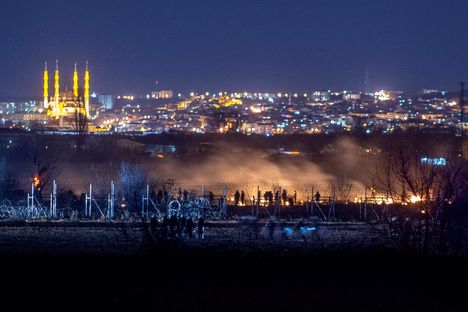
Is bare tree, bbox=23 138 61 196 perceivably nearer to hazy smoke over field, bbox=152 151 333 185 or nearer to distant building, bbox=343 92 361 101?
hazy smoke over field, bbox=152 151 333 185

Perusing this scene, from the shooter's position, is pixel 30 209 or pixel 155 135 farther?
pixel 155 135

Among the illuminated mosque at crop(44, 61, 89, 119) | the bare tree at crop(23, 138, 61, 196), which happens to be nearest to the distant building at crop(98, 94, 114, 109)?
the illuminated mosque at crop(44, 61, 89, 119)

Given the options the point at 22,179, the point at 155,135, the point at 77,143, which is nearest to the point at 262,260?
the point at 22,179

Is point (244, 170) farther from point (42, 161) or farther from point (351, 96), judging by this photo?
point (351, 96)

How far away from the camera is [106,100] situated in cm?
11219

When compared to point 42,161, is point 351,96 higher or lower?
higher

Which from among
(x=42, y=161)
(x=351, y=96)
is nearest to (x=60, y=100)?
Answer: (x=42, y=161)

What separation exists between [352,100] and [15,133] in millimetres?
60214

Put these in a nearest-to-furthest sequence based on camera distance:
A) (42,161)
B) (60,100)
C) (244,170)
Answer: (244,170) → (42,161) → (60,100)

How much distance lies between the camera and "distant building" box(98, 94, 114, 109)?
358ft

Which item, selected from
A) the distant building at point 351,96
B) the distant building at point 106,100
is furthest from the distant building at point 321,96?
the distant building at point 106,100

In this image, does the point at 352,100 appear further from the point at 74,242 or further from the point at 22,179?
the point at 74,242

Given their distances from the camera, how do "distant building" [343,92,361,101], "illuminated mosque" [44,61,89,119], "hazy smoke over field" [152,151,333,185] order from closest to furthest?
1. "hazy smoke over field" [152,151,333,185]
2. "illuminated mosque" [44,61,89,119]
3. "distant building" [343,92,361,101]

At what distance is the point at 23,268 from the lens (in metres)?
5.82
